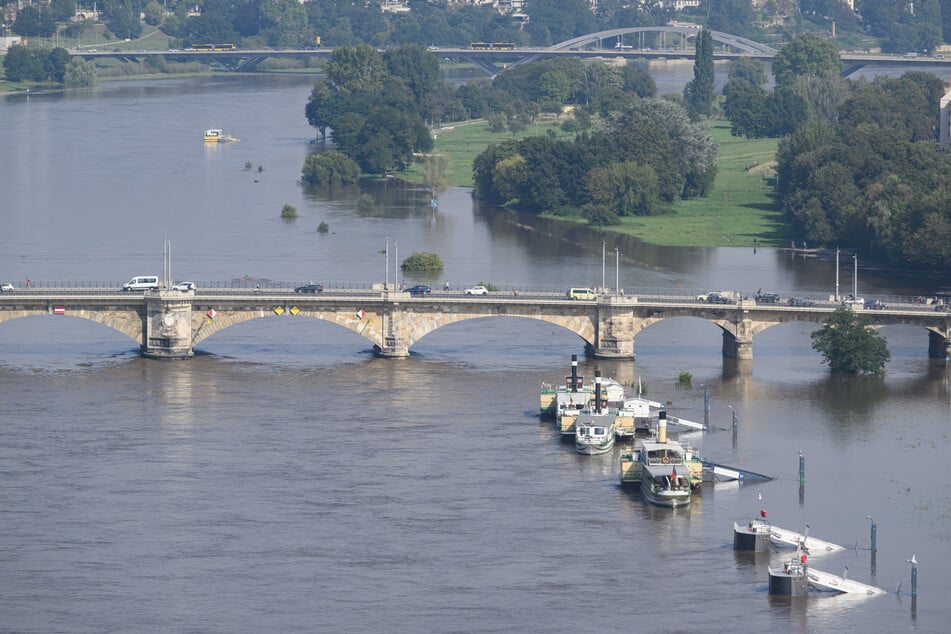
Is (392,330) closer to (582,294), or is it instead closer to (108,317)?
(582,294)

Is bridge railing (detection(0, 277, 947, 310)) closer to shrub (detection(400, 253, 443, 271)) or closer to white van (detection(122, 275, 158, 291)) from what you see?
white van (detection(122, 275, 158, 291))

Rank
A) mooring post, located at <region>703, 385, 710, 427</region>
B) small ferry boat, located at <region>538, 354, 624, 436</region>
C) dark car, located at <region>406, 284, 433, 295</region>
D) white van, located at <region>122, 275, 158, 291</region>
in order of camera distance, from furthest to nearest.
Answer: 1. white van, located at <region>122, 275, 158, 291</region>
2. dark car, located at <region>406, 284, 433, 295</region>
3. mooring post, located at <region>703, 385, 710, 427</region>
4. small ferry boat, located at <region>538, 354, 624, 436</region>

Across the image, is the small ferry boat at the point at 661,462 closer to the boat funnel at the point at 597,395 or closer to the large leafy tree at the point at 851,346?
the boat funnel at the point at 597,395

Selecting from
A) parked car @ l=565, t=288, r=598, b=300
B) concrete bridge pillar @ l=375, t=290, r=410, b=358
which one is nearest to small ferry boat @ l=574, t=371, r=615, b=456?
concrete bridge pillar @ l=375, t=290, r=410, b=358

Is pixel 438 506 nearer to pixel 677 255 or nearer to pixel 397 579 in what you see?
pixel 397 579

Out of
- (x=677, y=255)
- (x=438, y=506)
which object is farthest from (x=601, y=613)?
(x=677, y=255)

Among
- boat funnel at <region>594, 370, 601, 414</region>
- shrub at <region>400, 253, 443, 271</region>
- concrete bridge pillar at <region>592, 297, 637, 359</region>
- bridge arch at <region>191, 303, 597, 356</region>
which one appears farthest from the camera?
shrub at <region>400, 253, 443, 271</region>
